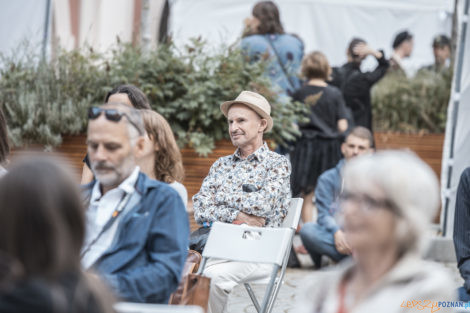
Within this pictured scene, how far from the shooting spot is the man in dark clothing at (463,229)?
388 centimetres

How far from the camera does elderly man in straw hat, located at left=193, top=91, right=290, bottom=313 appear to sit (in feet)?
15.9

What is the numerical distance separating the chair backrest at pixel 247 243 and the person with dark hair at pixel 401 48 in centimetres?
669

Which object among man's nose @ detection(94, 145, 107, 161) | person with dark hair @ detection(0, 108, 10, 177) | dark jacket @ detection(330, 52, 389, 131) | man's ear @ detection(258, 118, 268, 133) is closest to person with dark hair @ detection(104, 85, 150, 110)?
man's ear @ detection(258, 118, 268, 133)

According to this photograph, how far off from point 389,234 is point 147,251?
127 cm

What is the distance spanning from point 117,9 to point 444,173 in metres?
5.42

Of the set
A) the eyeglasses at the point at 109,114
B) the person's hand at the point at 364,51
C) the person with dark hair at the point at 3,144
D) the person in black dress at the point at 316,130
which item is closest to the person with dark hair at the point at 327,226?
the person in black dress at the point at 316,130

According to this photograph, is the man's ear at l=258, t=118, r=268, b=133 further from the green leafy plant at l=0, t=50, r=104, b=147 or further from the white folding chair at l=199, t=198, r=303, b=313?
the green leafy plant at l=0, t=50, r=104, b=147

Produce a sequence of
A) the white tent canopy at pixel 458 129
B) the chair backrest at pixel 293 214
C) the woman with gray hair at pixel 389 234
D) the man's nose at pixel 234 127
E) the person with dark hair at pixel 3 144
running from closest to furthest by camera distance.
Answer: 1. the woman with gray hair at pixel 389 234
2. the person with dark hair at pixel 3 144
3. the chair backrest at pixel 293 214
4. the man's nose at pixel 234 127
5. the white tent canopy at pixel 458 129

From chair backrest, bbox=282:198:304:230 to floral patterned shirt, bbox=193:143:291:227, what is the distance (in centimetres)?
4

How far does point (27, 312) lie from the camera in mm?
1999

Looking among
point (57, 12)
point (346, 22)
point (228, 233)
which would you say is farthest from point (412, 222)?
point (346, 22)

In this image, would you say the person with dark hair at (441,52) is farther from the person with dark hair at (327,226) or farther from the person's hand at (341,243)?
the person's hand at (341,243)

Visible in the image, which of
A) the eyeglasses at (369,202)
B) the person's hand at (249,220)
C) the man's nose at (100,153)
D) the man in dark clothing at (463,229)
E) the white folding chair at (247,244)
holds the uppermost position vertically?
the eyeglasses at (369,202)

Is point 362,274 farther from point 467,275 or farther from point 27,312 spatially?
point 467,275
